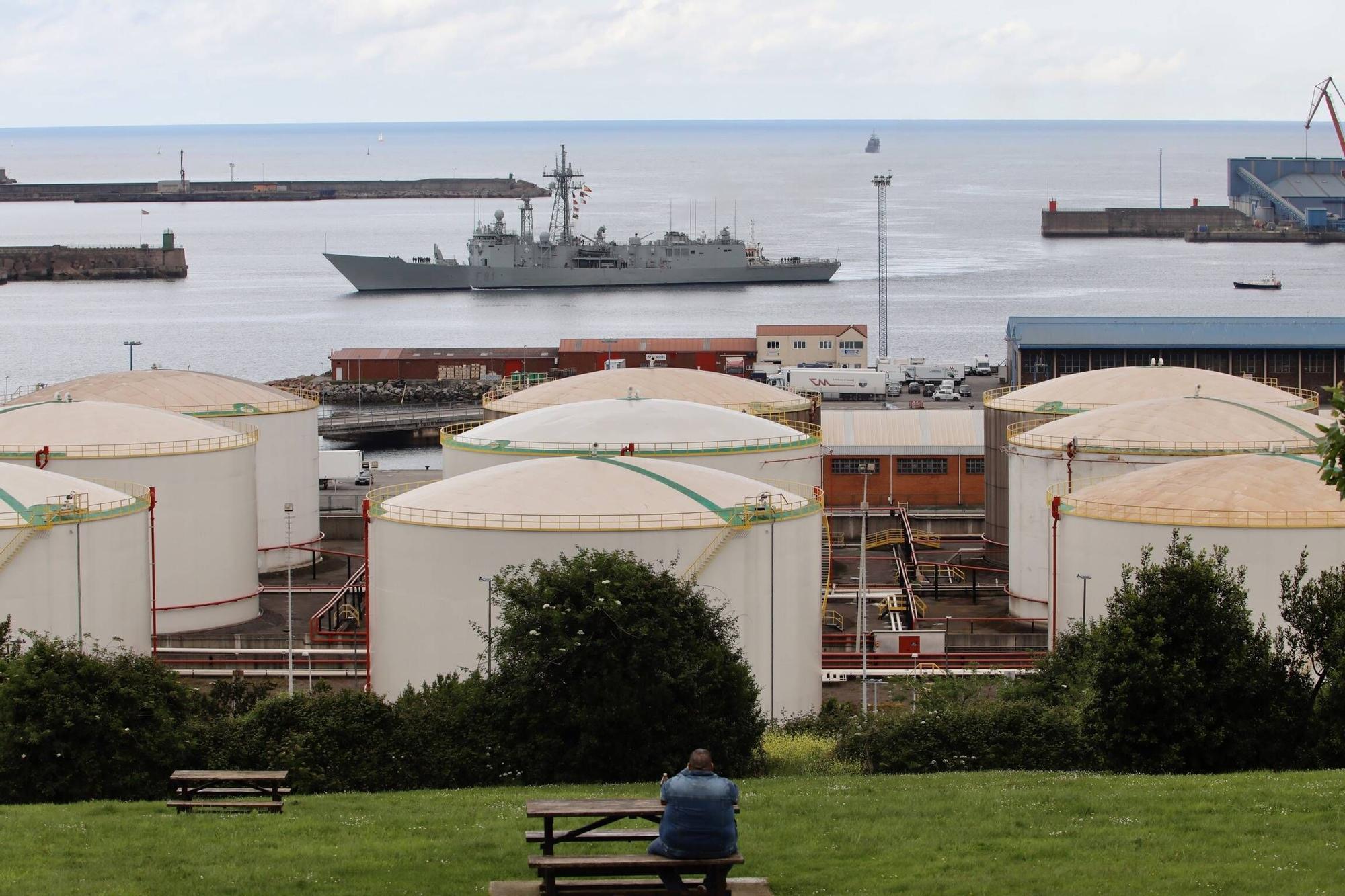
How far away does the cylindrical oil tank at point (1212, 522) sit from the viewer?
104 ft

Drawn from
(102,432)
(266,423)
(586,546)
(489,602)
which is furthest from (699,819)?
(266,423)

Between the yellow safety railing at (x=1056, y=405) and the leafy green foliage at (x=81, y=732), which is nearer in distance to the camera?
the leafy green foliage at (x=81, y=732)

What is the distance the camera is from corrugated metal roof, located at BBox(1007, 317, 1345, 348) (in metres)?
74.2

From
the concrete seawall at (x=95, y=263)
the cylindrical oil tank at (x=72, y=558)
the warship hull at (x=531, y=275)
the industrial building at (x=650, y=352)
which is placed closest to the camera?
the cylindrical oil tank at (x=72, y=558)

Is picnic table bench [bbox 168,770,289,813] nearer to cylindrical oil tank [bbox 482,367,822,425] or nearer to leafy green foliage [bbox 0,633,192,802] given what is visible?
leafy green foliage [bbox 0,633,192,802]

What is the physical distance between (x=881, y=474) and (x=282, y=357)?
75768 mm

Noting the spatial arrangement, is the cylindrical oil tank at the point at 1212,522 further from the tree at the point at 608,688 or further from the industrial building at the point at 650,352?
the industrial building at the point at 650,352

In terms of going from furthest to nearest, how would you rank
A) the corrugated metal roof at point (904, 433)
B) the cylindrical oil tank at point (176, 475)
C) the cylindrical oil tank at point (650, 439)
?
the corrugated metal roof at point (904, 433)
the cylindrical oil tank at point (176, 475)
the cylindrical oil tank at point (650, 439)

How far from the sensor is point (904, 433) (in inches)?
2346

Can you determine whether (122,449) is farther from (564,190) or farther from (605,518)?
(564,190)

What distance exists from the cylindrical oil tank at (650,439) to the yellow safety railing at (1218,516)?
6.85 metres

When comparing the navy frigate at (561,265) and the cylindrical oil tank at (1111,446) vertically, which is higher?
the navy frigate at (561,265)

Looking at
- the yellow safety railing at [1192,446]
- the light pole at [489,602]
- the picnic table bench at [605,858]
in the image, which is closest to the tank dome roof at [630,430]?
the yellow safety railing at [1192,446]

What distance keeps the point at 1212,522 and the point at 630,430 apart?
12798 millimetres
